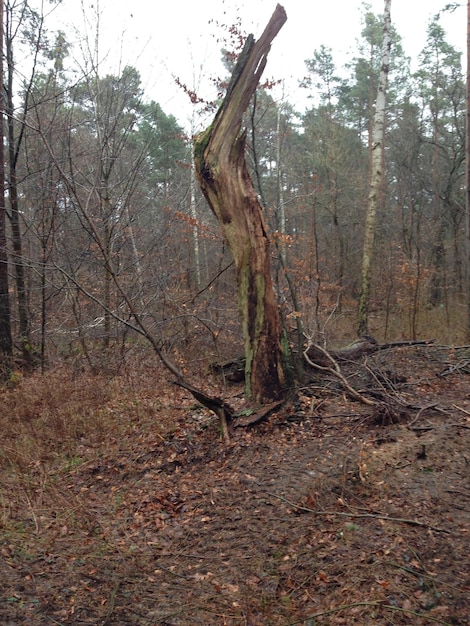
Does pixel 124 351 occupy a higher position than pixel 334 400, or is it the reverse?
pixel 124 351

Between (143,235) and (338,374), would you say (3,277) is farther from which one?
(338,374)

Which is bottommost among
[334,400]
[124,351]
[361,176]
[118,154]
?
[334,400]

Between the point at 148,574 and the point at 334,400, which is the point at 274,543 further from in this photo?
the point at 334,400

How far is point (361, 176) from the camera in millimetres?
19594

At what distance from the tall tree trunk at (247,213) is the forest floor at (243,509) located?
0.64 metres

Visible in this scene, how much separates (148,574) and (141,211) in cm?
862

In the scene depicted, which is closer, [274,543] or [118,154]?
[274,543]

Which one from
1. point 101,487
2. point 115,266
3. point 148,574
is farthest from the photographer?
point 115,266

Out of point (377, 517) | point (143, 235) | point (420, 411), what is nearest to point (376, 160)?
point (143, 235)

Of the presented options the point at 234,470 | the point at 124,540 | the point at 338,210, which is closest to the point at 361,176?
the point at 338,210

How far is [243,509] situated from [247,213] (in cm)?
349

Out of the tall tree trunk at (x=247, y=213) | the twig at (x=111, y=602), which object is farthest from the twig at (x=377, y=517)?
the tall tree trunk at (x=247, y=213)

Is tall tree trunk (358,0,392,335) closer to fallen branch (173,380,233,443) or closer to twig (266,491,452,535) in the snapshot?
fallen branch (173,380,233,443)

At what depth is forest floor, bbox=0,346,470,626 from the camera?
2.98 metres
